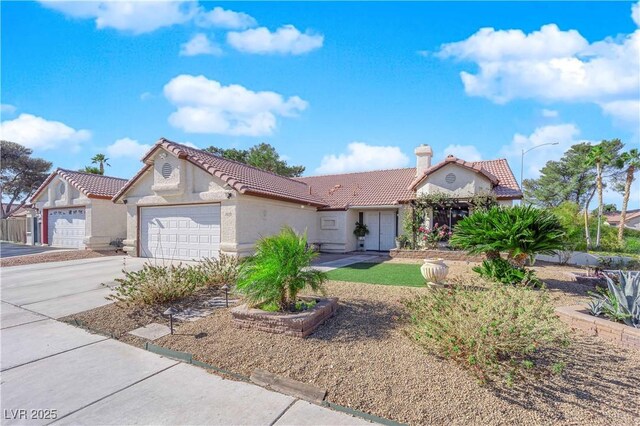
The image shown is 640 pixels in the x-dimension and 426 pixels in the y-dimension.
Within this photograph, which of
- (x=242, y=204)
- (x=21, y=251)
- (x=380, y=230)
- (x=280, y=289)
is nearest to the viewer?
(x=280, y=289)

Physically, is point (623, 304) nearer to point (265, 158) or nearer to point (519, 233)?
point (519, 233)

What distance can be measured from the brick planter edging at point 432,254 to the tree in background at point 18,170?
42433mm

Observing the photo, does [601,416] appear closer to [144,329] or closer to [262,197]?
[144,329]

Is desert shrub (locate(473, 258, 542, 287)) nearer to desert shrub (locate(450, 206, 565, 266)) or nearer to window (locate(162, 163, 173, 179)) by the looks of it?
desert shrub (locate(450, 206, 565, 266))

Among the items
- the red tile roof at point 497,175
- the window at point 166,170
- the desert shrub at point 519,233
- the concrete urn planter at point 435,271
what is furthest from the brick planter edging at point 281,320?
the red tile roof at point 497,175

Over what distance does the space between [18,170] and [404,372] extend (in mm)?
49670

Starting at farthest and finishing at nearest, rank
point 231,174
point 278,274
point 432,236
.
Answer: point 432,236
point 231,174
point 278,274

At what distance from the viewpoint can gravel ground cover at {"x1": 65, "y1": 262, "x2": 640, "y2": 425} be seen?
3154mm

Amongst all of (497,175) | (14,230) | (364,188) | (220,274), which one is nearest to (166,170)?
(220,274)

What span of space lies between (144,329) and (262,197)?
8587 mm

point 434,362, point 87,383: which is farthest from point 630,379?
point 87,383

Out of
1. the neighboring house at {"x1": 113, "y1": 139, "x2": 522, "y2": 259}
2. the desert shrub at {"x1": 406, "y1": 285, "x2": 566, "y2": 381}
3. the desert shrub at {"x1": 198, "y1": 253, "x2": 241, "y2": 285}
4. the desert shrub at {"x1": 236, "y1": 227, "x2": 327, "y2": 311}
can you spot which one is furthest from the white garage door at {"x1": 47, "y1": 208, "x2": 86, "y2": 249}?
the desert shrub at {"x1": 406, "y1": 285, "x2": 566, "y2": 381}

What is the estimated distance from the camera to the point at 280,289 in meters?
5.41

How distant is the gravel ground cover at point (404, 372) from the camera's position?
3.15m
